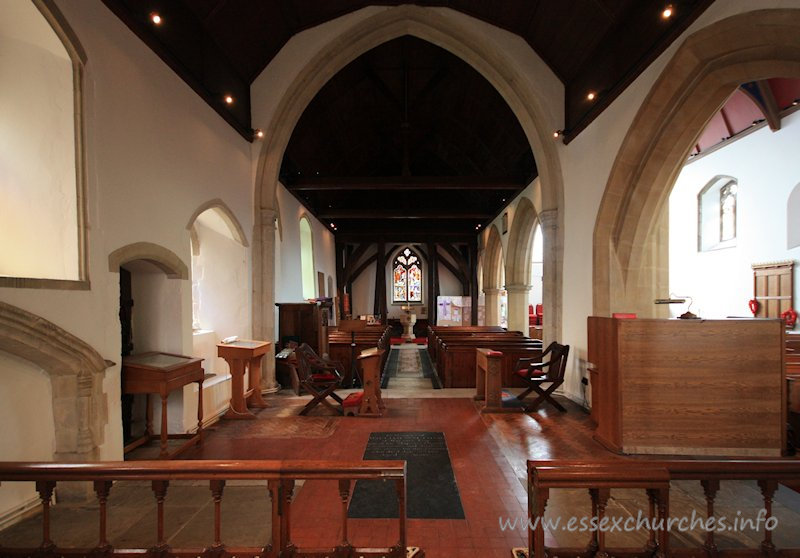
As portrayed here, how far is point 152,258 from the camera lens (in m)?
3.83

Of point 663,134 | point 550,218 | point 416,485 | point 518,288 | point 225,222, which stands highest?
point 663,134

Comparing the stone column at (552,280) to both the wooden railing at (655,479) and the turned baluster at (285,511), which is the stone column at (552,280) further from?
the turned baluster at (285,511)

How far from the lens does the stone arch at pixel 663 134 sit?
3361mm

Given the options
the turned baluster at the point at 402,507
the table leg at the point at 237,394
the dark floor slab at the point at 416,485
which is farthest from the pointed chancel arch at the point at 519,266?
the turned baluster at the point at 402,507

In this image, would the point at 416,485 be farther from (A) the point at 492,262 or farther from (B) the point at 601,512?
(A) the point at 492,262

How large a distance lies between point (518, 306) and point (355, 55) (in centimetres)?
728

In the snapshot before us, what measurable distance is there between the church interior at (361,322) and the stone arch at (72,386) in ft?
0.06

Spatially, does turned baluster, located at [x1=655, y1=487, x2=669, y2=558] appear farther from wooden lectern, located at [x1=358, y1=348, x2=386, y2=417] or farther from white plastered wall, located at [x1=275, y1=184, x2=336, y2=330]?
white plastered wall, located at [x1=275, y1=184, x2=336, y2=330]

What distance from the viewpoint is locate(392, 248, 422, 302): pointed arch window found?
19625 mm

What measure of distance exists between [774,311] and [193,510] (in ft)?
34.1

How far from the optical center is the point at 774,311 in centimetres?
802

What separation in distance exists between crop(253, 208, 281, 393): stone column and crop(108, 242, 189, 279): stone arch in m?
1.85

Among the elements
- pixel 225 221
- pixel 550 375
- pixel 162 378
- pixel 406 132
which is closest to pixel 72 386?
pixel 162 378

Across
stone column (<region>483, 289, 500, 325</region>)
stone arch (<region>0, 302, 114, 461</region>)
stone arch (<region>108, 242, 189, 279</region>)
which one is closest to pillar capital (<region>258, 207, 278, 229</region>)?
stone arch (<region>108, 242, 189, 279</region>)
